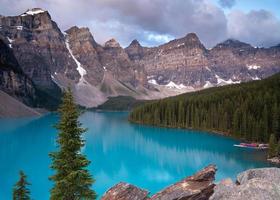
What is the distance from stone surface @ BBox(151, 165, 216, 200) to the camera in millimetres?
15828

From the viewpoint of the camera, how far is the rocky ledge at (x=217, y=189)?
13.1 metres

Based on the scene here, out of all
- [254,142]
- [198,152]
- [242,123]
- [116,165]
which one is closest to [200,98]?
[242,123]

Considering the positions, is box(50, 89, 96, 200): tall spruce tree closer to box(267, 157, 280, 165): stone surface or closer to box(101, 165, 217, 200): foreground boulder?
box(101, 165, 217, 200): foreground boulder

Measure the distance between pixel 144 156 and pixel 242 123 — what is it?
41290 mm

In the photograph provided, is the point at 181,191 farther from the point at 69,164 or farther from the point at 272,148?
the point at 272,148

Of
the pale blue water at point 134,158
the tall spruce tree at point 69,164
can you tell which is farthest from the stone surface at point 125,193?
the pale blue water at point 134,158

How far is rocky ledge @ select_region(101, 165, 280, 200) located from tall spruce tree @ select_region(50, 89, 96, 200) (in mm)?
4048

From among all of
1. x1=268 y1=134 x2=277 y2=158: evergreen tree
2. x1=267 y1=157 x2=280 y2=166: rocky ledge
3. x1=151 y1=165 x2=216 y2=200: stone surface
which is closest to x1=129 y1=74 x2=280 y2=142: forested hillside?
x1=268 y1=134 x2=277 y2=158: evergreen tree

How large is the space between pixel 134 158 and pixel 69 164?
194ft

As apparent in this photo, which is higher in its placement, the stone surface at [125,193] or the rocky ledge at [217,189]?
the rocky ledge at [217,189]

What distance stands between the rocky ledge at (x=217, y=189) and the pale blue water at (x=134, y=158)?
31.3 metres

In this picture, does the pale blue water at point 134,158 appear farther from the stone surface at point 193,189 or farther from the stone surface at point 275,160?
the stone surface at point 193,189

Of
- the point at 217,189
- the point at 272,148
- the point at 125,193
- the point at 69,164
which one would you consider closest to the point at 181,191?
the point at 217,189

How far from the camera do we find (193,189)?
1622 centimetres
